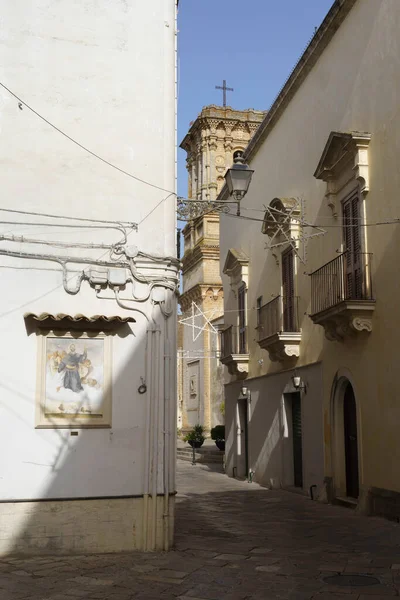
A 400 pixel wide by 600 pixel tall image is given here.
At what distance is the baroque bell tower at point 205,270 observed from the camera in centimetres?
3700

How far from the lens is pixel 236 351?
21.4 metres

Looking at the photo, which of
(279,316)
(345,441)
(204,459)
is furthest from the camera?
(204,459)

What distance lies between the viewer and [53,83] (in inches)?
360

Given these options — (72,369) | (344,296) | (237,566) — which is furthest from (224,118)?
(237,566)

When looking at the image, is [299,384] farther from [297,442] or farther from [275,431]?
[275,431]

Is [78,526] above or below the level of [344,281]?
below

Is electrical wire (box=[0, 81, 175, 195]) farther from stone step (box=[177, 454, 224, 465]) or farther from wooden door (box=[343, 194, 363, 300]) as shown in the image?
stone step (box=[177, 454, 224, 465])

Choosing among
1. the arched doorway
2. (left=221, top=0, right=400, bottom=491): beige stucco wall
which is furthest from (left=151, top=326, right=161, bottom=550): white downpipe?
the arched doorway

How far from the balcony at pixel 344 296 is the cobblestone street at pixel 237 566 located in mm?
3233

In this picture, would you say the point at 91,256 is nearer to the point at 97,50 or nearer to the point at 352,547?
the point at 97,50

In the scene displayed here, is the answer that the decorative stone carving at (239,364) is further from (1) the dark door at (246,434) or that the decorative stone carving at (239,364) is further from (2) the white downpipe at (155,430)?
(2) the white downpipe at (155,430)

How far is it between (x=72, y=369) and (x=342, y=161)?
705 cm

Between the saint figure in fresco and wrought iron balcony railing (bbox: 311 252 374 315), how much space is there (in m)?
5.14

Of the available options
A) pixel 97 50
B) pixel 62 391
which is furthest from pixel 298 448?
pixel 97 50
